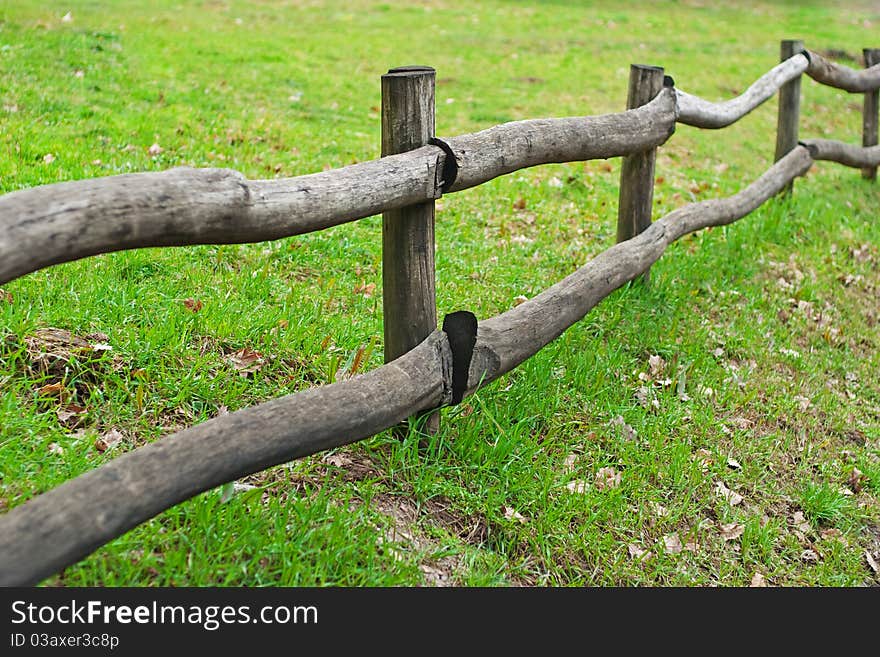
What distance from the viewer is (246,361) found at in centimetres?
383

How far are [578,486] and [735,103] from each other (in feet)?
11.5

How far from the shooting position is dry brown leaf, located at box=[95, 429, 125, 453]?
3164 mm

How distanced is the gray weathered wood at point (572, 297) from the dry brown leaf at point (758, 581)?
1.27m

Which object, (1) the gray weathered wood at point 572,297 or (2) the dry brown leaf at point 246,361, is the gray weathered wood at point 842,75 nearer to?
(1) the gray weathered wood at point 572,297

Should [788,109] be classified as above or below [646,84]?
below

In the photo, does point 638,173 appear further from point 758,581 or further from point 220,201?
point 220,201

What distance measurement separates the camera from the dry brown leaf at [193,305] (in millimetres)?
4079

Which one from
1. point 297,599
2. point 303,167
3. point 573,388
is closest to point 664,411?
point 573,388

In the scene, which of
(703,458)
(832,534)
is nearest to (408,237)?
(703,458)

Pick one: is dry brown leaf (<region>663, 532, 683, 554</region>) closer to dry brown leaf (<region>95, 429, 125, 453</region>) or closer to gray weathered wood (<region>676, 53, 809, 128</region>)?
dry brown leaf (<region>95, 429, 125, 453</region>)

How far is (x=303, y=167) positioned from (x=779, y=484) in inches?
167

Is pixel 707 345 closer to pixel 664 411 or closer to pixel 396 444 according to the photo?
pixel 664 411

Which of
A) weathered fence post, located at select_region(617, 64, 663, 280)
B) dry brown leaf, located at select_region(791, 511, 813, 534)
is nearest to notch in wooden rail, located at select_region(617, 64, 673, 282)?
weathered fence post, located at select_region(617, 64, 663, 280)

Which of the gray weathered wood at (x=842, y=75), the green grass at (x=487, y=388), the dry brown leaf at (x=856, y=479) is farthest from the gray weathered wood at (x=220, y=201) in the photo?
the gray weathered wood at (x=842, y=75)
